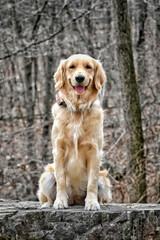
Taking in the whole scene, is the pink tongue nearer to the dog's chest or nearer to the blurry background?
the dog's chest

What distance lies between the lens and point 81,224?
4250 mm

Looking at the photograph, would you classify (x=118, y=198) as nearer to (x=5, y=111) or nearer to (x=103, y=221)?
(x=103, y=221)

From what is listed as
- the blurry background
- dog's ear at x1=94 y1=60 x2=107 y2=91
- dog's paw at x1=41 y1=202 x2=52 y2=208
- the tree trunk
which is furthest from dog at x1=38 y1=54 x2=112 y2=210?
the blurry background

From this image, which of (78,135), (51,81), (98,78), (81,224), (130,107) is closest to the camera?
(81,224)

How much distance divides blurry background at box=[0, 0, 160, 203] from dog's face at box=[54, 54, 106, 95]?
3925mm

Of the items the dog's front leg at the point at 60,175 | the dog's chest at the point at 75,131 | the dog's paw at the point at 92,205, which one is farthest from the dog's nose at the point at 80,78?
the dog's paw at the point at 92,205

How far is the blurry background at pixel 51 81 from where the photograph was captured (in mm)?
9242

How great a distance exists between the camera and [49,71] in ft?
40.5

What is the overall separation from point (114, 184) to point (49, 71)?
5251 mm

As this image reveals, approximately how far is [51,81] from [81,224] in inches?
323

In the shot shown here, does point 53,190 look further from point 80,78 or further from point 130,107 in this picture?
point 130,107

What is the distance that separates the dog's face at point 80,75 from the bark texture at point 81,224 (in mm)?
1426

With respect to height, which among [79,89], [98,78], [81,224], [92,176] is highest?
[98,78]

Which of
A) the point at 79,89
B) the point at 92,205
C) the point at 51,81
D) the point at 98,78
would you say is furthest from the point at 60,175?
the point at 51,81
